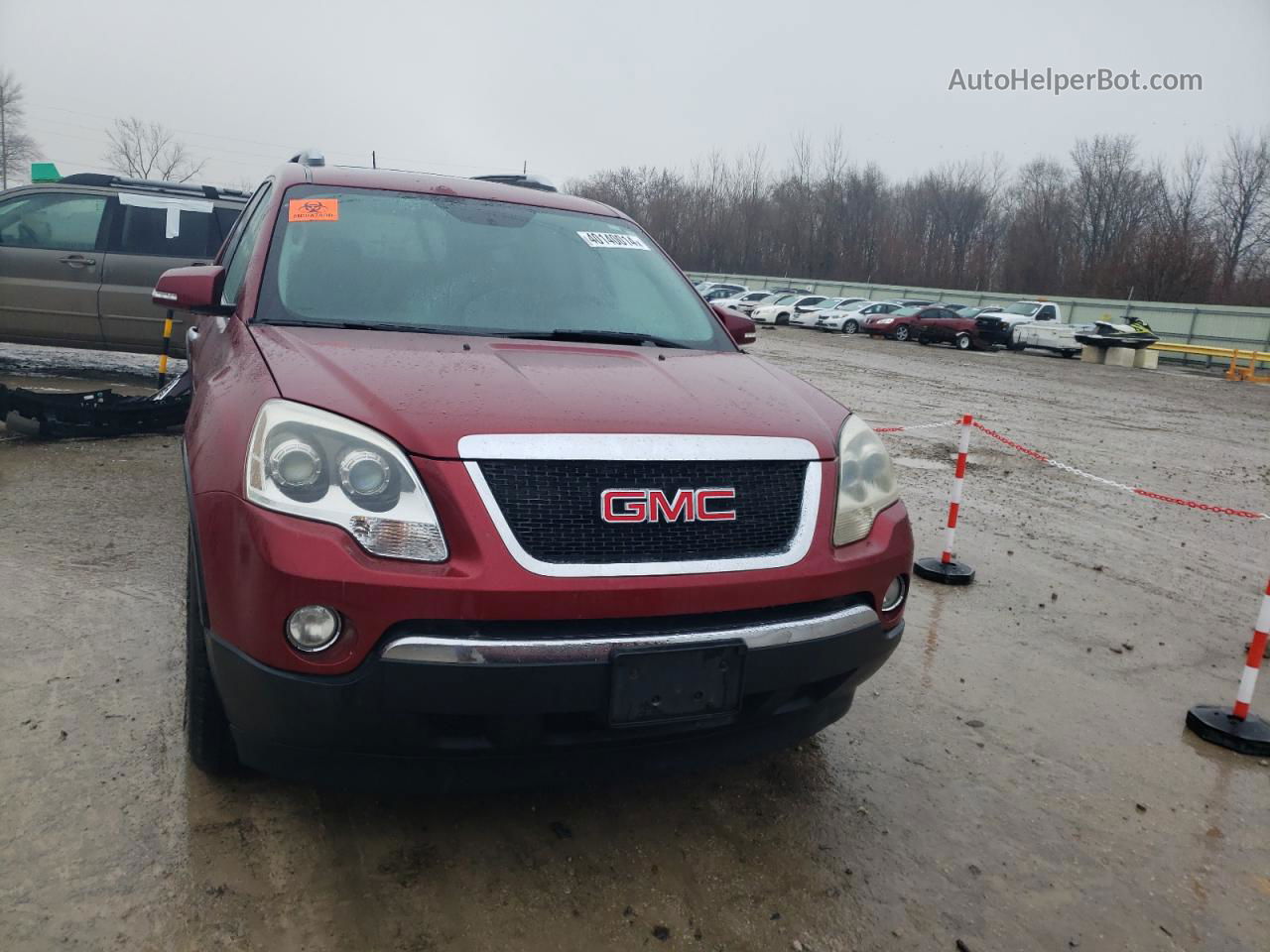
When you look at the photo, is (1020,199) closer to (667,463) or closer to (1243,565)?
(1243,565)

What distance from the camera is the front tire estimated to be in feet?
7.84

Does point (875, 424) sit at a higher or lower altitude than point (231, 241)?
lower

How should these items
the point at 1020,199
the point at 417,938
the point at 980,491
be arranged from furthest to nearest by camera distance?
1. the point at 1020,199
2. the point at 980,491
3. the point at 417,938

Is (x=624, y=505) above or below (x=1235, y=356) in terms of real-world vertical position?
above

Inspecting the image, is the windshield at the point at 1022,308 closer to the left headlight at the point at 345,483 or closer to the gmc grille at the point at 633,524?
the gmc grille at the point at 633,524

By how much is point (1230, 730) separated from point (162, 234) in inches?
359

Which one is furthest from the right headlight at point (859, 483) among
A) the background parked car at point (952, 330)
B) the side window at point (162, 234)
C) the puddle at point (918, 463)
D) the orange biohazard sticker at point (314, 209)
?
the background parked car at point (952, 330)

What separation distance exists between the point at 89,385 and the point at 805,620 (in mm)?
9211

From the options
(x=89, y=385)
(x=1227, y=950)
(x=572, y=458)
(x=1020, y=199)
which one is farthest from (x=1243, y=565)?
(x=1020, y=199)

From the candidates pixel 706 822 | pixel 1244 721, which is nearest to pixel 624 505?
pixel 706 822

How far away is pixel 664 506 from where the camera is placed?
222 cm

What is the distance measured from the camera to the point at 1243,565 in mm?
6129

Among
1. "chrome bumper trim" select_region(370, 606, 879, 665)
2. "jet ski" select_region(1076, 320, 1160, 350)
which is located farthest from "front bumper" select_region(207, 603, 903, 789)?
"jet ski" select_region(1076, 320, 1160, 350)

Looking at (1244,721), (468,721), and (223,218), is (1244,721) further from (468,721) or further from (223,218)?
(223,218)
